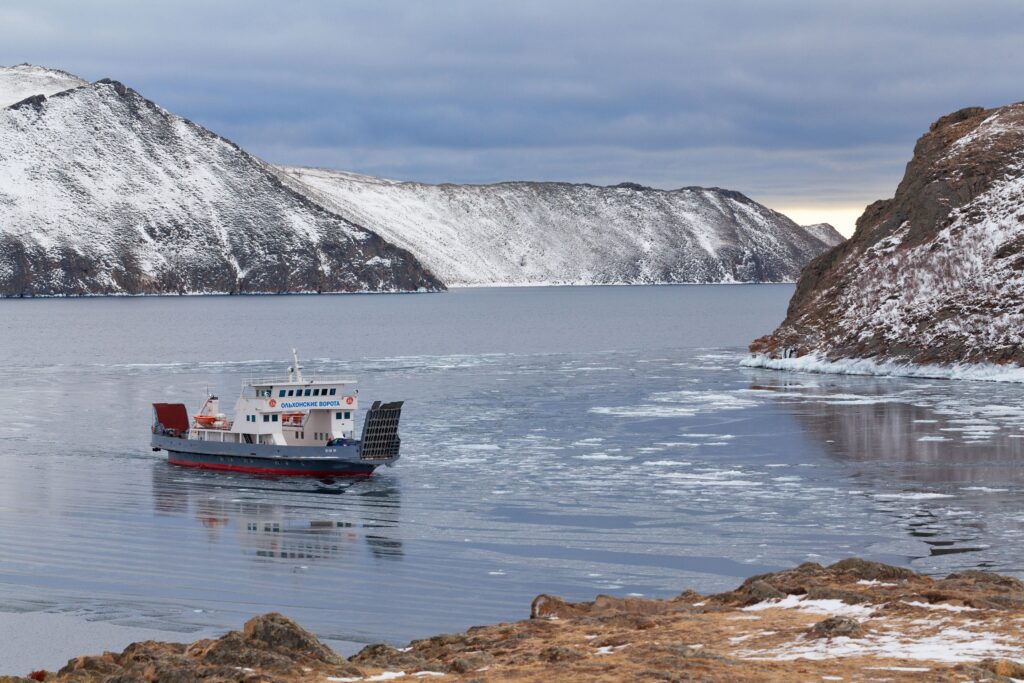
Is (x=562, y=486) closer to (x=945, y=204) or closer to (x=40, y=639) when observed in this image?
(x=40, y=639)

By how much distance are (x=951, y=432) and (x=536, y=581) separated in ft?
86.8

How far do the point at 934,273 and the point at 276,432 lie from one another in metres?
48.5

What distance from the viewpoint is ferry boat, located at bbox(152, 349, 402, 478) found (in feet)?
144

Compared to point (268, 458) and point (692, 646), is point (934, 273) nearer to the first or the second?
point (268, 458)

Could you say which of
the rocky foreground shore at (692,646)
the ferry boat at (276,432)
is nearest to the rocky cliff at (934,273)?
the ferry boat at (276,432)

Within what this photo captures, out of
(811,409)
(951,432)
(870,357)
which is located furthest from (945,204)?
(951,432)

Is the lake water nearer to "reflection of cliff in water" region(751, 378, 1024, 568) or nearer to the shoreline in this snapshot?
"reflection of cliff in water" region(751, 378, 1024, 568)

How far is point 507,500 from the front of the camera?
3525 cm

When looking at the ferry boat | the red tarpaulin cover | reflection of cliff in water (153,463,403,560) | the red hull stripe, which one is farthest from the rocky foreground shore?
the red tarpaulin cover

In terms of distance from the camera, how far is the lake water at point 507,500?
83.3 feet

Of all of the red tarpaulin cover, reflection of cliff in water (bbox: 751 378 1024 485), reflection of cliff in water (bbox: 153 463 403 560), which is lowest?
reflection of cliff in water (bbox: 153 463 403 560)

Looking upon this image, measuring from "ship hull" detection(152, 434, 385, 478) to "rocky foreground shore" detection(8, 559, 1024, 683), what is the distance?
903 inches

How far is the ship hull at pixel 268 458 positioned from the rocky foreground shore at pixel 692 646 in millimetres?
22931

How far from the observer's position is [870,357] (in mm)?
77500
